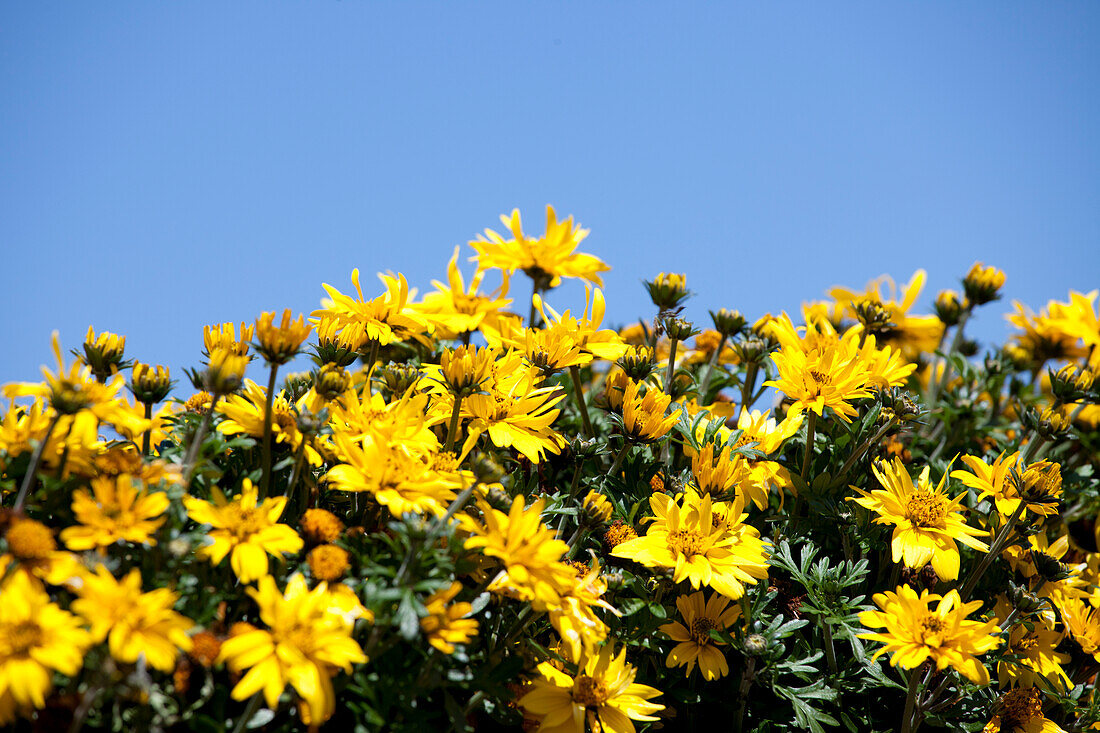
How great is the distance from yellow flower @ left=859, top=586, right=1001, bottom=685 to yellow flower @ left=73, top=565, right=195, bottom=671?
1.54 meters

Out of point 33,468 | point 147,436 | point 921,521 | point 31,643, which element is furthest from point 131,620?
point 921,521

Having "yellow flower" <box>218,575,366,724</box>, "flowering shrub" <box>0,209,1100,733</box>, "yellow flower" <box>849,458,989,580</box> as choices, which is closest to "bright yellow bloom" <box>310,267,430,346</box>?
"flowering shrub" <box>0,209,1100,733</box>

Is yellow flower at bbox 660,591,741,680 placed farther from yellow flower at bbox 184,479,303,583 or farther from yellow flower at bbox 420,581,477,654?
yellow flower at bbox 184,479,303,583

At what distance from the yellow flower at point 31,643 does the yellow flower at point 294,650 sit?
23 centimetres

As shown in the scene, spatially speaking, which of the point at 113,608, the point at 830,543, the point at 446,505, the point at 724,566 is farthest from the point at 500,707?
the point at 830,543

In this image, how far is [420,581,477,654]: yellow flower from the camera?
4.93 ft

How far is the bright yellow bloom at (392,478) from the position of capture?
1649mm

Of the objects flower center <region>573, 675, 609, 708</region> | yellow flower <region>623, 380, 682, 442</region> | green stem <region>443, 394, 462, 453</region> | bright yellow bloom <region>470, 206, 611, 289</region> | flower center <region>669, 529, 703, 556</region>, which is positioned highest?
bright yellow bloom <region>470, 206, 611, 289</region>

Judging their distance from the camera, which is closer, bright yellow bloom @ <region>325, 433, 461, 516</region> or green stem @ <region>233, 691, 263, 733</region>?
green stem @ <region>233, 691, 263, 733</region>

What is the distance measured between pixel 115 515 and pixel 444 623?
62cm

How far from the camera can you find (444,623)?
1539mm

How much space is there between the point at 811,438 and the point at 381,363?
146 cm

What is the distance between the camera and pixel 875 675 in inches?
85.1

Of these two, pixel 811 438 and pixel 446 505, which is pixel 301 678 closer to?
pixel 446 505
